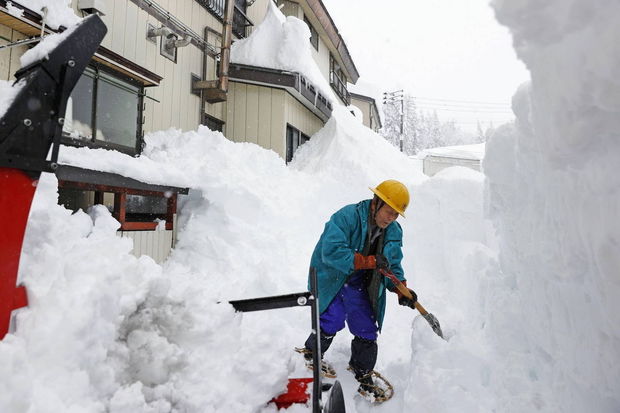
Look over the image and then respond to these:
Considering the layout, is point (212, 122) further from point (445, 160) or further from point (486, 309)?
point (445, 160)

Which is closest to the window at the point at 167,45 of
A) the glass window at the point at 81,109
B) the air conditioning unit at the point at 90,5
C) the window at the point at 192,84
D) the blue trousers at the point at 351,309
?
the window at the point at 192,84

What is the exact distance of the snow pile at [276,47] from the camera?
431 inches

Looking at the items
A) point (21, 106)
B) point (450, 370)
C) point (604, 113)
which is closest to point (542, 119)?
point (604, 113)

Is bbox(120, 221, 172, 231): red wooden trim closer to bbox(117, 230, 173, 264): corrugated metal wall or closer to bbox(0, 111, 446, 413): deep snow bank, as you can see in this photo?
bbox(117, 230, 173, 264): corrugated metal wall

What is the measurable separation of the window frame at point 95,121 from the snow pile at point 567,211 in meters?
6.16

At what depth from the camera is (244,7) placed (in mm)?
12656

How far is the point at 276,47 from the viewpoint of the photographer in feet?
36.4

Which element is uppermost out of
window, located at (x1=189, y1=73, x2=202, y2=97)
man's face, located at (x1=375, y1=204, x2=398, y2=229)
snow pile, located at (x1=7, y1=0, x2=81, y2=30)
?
window, located at (x1=189, y1=73, x2=202, y2=97)

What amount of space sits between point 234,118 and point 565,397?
10678 millimetres

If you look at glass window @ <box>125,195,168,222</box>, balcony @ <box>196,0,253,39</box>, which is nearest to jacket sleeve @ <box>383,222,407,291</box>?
glass window @ <box>125,195,168,222</box>

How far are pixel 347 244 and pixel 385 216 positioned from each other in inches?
17.7

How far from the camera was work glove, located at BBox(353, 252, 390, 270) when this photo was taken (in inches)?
132

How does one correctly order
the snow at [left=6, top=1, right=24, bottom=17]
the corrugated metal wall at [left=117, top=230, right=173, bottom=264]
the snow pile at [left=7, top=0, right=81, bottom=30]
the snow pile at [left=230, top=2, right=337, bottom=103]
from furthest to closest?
the snow pile at [left=230, top=2, right=337, bottom=103] < the corrugated metal wall at [left=117, top=230, right=173, bottom=264] < the snow pile at [left=7, top=0, right=81, bottom=30] < the snow at [left=6, top=1, right=24, bottom=17]

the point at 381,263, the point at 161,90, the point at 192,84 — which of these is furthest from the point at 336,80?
the point at 381,263
